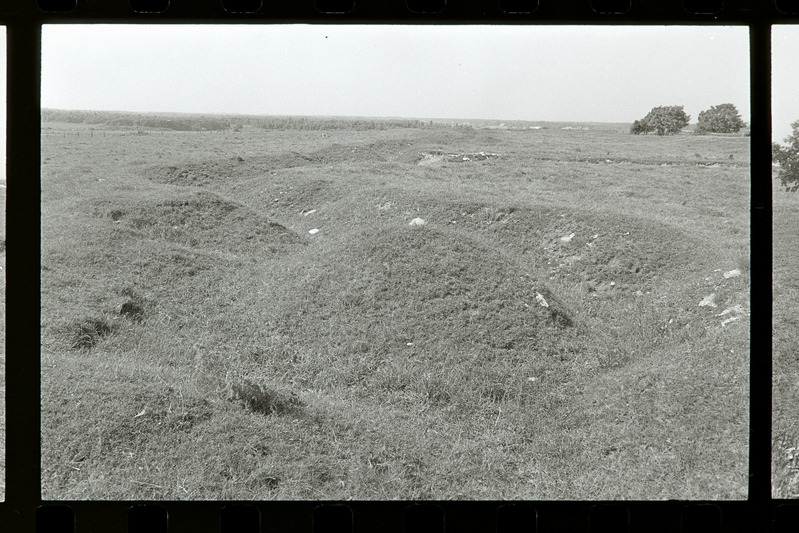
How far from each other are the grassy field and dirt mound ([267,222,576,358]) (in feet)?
0.16

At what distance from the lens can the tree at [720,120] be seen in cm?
4034

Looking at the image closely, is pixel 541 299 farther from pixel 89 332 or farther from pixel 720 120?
pixel 720 120

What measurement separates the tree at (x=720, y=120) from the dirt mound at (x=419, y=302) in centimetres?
3272

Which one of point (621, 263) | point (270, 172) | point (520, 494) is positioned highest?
point (270, 172)

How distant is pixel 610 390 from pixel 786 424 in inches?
96.4

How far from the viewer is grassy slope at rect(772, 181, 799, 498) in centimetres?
785

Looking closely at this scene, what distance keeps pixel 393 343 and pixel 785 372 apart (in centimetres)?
633

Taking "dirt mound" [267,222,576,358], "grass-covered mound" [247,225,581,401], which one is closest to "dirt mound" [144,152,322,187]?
"grass-covered mound" [247,225,581,401]

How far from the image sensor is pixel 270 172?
1009 inches

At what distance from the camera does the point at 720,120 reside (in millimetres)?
40750

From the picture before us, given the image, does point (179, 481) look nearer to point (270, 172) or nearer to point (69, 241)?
point (69, 241)

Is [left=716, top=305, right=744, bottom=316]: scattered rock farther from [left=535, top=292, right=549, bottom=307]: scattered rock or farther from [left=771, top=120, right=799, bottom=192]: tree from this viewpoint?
[left=771, top=120, right=799, bottom=192]: tree

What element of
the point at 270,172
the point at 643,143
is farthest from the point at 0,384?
the point at 643,143
